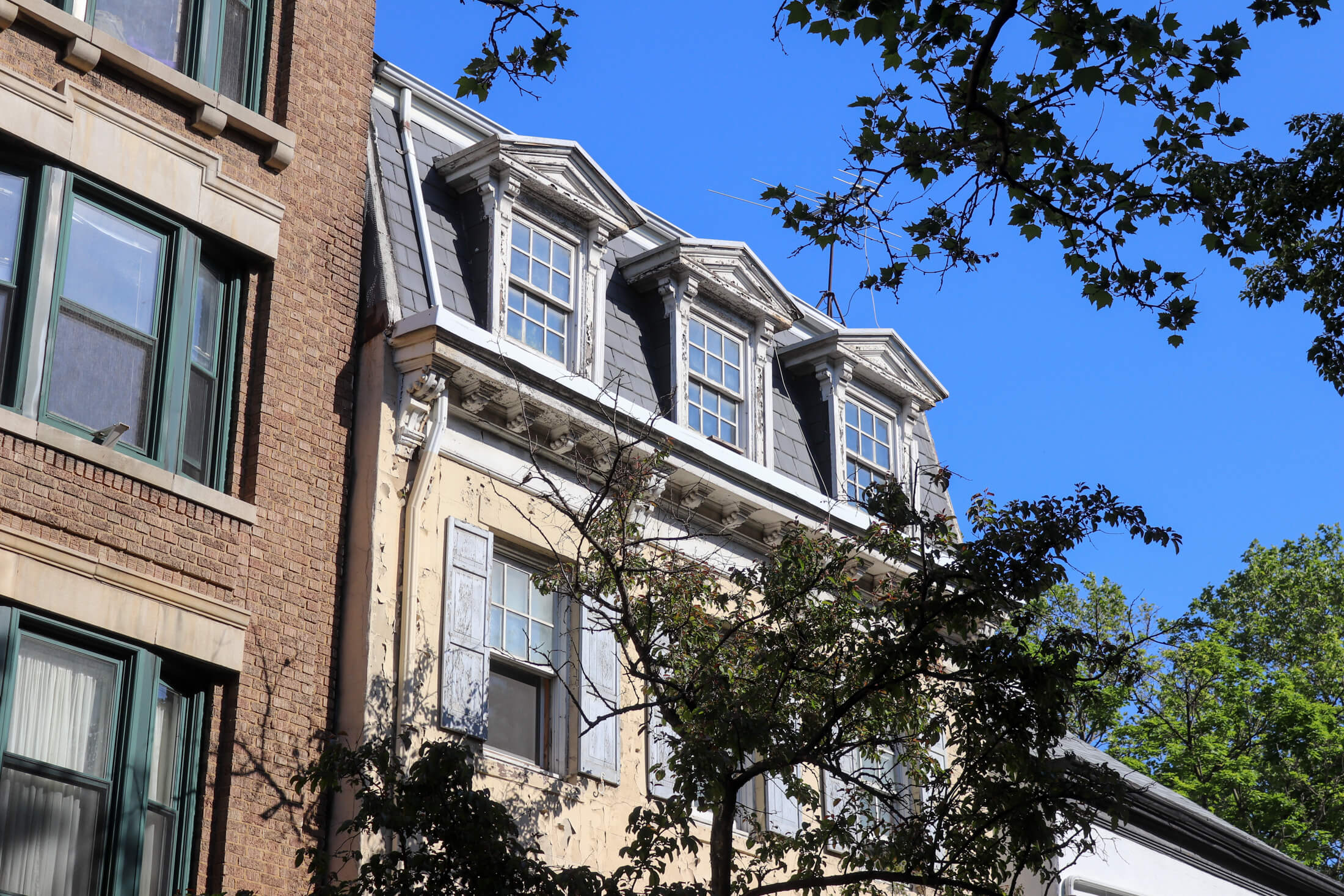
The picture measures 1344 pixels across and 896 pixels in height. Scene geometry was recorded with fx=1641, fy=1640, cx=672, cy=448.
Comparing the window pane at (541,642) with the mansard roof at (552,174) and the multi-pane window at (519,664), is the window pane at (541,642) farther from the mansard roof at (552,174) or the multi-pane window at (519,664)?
the mansard roof at (552,174)

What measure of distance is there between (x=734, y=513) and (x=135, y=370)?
693 cm

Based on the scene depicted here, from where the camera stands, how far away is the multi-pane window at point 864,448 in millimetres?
20000

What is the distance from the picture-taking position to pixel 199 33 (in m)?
13.7

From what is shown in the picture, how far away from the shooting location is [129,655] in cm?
1166

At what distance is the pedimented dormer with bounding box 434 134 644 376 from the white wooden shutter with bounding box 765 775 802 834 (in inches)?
191

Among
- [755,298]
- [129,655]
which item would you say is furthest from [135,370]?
[755,298]

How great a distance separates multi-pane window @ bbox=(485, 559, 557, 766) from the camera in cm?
1494

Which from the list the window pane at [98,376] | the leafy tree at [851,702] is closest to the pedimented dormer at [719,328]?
the leafy tree at [851,702]

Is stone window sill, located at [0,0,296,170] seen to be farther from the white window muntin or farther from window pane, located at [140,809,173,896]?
window pane, located at [140,809,173,896]

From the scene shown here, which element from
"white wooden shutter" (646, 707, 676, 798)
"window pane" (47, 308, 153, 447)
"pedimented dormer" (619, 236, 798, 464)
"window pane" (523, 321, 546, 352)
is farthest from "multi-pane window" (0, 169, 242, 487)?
"pedimented dormer" (619, 236, 798, 464)

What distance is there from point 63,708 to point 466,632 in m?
3.95

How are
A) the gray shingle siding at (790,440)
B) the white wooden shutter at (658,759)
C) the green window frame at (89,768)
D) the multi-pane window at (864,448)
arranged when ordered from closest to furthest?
the green window frame at (89,768), the white wooden shutter at (658,759), the gray shingle siding at (790,440), the multi-pane window at (864,448)

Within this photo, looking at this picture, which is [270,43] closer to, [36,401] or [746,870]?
[36,401]

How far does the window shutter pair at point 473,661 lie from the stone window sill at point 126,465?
2.18 metres
